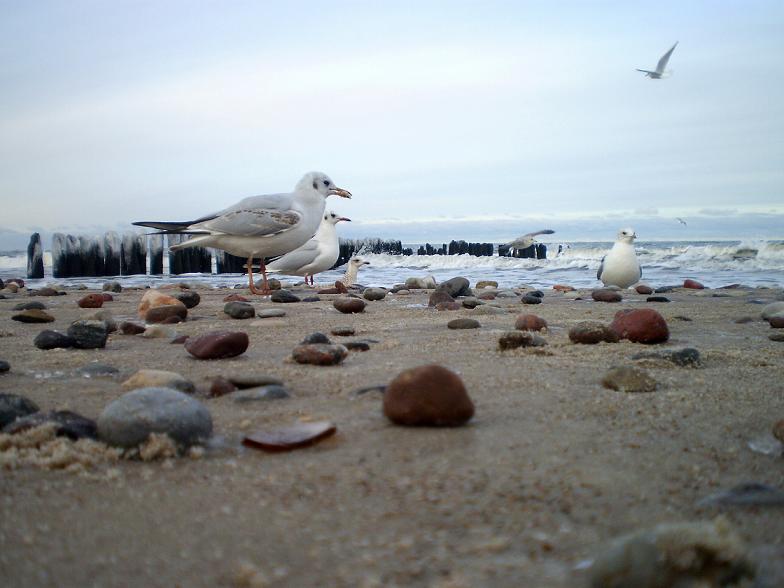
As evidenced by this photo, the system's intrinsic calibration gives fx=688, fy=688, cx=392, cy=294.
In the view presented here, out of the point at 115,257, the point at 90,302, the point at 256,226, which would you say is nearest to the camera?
the point at 90,302

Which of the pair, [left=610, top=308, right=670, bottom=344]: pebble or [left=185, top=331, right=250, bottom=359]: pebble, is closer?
[left=185, top=331, right=250, bottom=359]: pebble

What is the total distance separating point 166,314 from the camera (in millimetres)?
4418

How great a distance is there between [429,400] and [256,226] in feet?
18.5

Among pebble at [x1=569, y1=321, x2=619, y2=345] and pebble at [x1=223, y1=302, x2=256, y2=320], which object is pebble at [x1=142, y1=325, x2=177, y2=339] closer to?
pebble at [x1=223, y1=302, x2=256, y2=320]

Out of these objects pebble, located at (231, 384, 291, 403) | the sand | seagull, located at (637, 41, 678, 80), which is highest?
seagull, located at (637, 41, 678, 80)

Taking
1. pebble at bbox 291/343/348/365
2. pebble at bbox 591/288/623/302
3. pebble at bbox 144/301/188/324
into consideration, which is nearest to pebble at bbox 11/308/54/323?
pebble at bbox 144/301/188/324

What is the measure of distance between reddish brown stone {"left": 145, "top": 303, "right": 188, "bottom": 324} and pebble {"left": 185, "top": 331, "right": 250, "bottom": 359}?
1.63 meters

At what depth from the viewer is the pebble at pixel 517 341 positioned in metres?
2.97

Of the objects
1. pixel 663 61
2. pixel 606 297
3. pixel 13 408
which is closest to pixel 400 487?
pixel 13 408

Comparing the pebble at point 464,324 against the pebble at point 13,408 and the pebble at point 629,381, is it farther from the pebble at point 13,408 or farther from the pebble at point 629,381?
the pebble at point 13,408

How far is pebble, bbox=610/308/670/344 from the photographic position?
124 inches

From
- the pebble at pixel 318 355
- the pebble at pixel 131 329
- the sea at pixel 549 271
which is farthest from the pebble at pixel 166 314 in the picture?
the sea at pixel 549 271

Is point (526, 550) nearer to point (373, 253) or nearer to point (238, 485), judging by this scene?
point (238, 485)

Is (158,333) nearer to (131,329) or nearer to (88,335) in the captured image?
(131,329)
